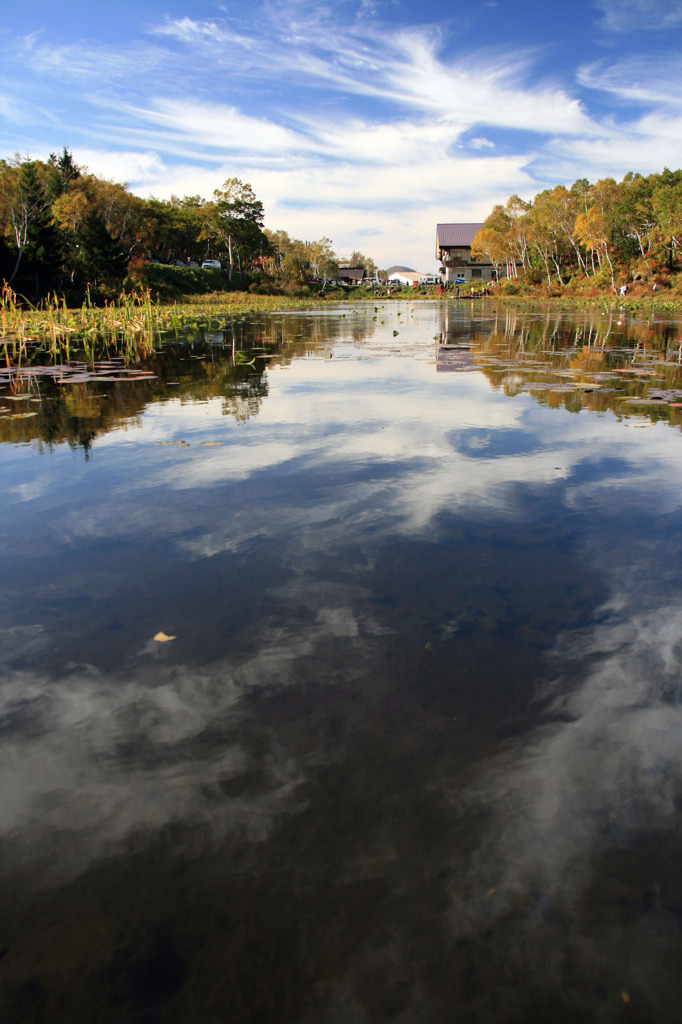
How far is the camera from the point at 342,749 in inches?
58.2

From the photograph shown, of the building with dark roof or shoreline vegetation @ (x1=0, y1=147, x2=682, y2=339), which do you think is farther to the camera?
the building with dark roof

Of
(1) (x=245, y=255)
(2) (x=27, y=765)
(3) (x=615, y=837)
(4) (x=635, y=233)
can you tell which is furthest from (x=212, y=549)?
(1) (x=245, y=255)

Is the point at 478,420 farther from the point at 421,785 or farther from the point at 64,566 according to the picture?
the point at 421,785

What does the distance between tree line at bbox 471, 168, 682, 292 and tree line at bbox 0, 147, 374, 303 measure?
23.3m

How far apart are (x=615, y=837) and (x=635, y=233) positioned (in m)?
41.0

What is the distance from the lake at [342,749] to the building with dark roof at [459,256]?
7999cm

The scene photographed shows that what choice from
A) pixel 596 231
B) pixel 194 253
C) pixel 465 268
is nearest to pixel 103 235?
pixel 596 231

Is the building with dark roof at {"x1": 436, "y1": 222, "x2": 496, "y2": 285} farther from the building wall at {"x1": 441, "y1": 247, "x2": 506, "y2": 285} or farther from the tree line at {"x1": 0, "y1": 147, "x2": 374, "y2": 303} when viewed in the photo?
the tree line at {"x1": 0, "y1": 147, "x2": 374, "y2": 303}

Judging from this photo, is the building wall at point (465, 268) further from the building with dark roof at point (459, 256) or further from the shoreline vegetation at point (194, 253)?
the shoreline vegetation at point (194, 253)

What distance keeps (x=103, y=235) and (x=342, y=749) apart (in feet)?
121

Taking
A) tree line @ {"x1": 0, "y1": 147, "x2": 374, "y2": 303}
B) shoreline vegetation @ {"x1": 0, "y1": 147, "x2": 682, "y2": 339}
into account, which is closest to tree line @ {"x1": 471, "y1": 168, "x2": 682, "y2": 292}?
shoreline vegetation @ {"x1": 0, "y1": 147, "x2": 682, "y2": 339}

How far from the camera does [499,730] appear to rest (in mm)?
1538

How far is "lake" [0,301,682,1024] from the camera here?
3.41 ft

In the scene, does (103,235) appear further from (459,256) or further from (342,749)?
(459,256)
